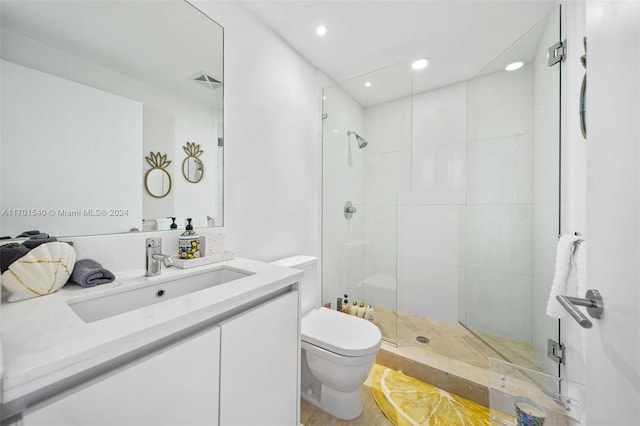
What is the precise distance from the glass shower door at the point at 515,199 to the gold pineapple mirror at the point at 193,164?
1.93m

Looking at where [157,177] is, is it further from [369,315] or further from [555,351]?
[555,351]

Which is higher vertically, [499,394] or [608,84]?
[608,84]

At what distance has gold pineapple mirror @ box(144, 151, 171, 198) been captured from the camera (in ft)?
3.70

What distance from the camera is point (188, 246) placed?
3.78 ft

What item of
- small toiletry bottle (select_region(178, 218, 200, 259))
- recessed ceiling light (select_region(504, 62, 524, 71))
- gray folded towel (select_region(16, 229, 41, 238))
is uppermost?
recessed ceiling light (select_region(504, 62, 524, 71))

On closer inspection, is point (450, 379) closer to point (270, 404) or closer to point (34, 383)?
point (270, 404)

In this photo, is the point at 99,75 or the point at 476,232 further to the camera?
the point at 476,232

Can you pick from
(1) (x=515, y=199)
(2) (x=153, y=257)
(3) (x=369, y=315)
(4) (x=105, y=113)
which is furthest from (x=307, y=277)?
(1) (x=515, y=199)

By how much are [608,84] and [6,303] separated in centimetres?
158

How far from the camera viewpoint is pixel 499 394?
1.27 meters

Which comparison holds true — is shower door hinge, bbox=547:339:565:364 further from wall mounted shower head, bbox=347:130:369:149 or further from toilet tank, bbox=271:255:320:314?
wall mounted shower head, bbox=347:130:369:149

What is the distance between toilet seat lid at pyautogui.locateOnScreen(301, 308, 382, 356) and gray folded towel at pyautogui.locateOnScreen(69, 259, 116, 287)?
38.8 inches

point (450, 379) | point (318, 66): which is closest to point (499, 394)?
point (450, 379)

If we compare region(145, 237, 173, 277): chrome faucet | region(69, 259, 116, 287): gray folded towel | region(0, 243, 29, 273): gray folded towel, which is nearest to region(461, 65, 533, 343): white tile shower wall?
region(145, 237, 173, 277): chrome faucet
